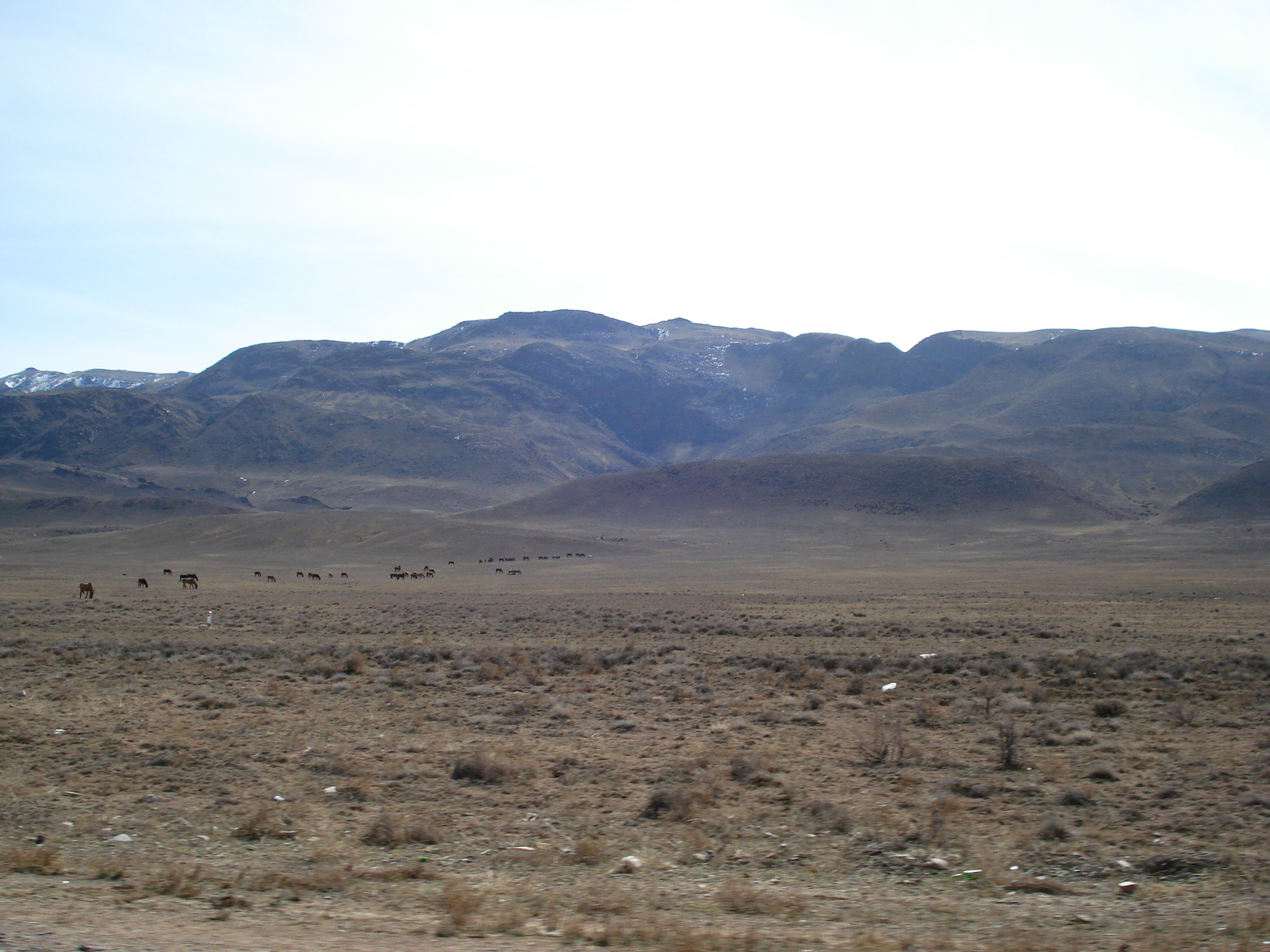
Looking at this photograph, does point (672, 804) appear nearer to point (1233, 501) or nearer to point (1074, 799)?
point (1074, 799)

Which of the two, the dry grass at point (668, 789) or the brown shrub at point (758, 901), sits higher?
the brown shrub at point (758, 901)

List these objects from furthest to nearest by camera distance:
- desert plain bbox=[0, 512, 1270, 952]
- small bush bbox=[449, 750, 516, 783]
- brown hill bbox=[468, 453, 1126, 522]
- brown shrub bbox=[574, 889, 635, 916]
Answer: brown hill bbox=[468, 453, 1126, 522], small bush bbox=[449, 750, 516, 783], brown shrub bbox=[574, 889, 635, 916], desert plain bbox=[0, 512, 1270, 952]

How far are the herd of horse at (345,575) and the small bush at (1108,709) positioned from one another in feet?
127

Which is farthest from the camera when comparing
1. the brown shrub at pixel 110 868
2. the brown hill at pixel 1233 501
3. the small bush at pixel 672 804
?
the brown hill at pixel 1233 501

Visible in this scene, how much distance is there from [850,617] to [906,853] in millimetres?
22060

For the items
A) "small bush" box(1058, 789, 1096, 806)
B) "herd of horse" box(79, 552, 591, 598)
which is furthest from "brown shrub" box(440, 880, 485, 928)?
"herd of horse" box(79, 552, 591, 598)

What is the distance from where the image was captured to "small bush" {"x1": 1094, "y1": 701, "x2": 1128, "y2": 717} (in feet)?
47.4

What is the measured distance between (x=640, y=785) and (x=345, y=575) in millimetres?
51456

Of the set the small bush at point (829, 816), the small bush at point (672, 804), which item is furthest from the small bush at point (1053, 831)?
the small bush at point (672, 804)

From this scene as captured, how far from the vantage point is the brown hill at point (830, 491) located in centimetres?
9856

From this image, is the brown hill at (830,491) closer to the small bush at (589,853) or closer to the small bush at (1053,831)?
the small bush at (1053,831)

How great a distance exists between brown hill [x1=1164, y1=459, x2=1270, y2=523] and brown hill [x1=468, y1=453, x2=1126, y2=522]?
24.0ft

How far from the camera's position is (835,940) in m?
6.33

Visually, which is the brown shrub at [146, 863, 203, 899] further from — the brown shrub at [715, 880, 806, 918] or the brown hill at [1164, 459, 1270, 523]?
the brown hill at [1164, 459, 1270, 523]
